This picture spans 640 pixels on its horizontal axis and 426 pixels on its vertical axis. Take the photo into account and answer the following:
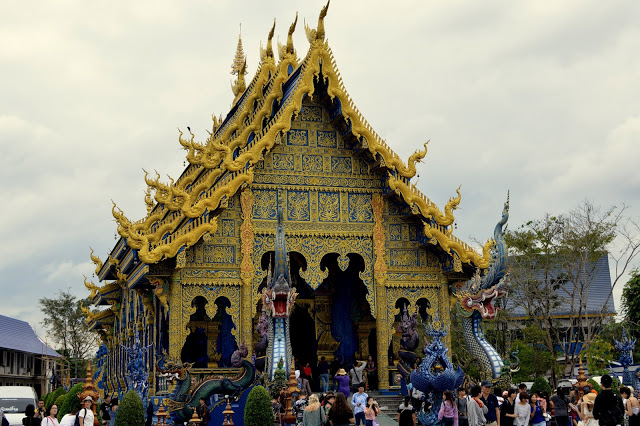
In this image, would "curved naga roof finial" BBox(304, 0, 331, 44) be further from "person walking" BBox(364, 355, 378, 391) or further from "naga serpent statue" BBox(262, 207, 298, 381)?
"person walking" BBox(364, 355, 378, 391)

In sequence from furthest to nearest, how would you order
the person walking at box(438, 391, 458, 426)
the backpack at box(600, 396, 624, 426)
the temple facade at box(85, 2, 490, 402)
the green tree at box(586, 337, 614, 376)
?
the green tree at box(586, 337, 614, 376), the temple facade at box(85, 2, 490, 402), the person walking at box(438, 391, 458, 426), the backpack at box(600, 396, 624, 426)

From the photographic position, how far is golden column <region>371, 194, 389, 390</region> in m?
19.5

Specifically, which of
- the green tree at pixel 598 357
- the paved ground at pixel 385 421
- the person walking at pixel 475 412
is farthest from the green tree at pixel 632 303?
the person walking at pixel 475 412

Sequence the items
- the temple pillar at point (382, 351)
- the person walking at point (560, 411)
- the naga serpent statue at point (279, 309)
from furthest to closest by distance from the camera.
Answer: the temple pillar at point (382, 351)
the naga serpent statue at point (279, 309)
the person walking at point (560, 411)

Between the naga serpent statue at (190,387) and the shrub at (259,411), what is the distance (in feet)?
7.18

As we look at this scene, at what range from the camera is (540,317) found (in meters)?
37.1

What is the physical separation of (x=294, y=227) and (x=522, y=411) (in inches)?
323

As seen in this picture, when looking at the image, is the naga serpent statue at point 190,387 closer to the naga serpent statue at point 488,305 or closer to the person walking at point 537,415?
the naga serpent statue at point 488,305

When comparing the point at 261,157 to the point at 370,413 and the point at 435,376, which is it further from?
the point at 370,413

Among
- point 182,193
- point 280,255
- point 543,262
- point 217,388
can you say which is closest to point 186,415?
point 217,388

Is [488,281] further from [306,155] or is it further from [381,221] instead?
[306,155]

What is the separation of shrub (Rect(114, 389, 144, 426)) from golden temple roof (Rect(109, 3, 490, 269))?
3751 millimetres

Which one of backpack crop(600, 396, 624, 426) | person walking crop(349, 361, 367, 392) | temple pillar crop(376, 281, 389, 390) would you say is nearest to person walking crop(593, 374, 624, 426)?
backpack crop(600, 396, 624, 426)

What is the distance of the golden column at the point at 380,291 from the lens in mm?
19484
